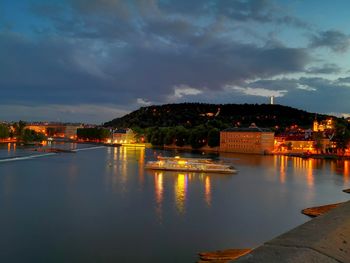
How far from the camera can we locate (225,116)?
320 ft

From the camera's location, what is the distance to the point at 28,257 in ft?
25.6

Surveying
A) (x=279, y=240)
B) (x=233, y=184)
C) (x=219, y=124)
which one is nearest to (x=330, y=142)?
(x=219, y=124)

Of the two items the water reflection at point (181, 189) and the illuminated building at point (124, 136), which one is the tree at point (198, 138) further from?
the water reflection at point (181, 189)

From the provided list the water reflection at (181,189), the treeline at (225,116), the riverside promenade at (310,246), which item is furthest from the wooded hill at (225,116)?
the riverside promenade at (310,246)

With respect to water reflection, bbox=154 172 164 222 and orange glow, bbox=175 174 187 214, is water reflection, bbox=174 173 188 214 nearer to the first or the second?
orange glow, bbox=175 174 187 214

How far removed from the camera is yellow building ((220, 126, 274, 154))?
179 feet

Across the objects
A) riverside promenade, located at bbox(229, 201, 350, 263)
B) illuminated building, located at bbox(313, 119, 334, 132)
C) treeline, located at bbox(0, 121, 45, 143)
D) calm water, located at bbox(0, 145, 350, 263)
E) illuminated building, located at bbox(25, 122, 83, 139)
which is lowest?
calm water, located at bbox(0, 145, 350, 263)

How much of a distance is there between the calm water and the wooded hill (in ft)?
206

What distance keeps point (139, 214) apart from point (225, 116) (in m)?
86.7

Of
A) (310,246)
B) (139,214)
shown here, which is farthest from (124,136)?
(310,246)

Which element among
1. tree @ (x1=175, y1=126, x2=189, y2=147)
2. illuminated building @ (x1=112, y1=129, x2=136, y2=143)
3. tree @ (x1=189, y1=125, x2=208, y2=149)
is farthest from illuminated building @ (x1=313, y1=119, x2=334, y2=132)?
illuminated building @ (x1=112, y1=129, x2=136, y2=143)

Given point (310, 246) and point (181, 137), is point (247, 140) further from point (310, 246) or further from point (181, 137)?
point (310, 246)

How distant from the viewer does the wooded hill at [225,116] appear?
87.9m

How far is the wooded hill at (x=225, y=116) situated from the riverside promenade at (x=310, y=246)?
7797cm
